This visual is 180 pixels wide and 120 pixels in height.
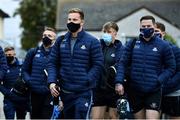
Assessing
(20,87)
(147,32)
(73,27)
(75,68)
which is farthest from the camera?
(20,87)

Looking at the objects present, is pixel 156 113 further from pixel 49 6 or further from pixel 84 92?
pixel 49 6

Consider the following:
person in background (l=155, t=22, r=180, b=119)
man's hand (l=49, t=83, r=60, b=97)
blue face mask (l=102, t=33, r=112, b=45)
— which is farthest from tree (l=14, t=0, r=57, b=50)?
man's hand (l=49, t=83, r=60, b=97)

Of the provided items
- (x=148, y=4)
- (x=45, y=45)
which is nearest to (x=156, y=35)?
(x=45, y=45)

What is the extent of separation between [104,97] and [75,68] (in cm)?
211

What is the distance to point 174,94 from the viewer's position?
955cm

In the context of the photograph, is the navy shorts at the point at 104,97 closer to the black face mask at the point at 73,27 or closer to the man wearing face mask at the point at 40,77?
the man wearing face mask at the point at 40,77

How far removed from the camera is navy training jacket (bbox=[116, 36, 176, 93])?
890cm

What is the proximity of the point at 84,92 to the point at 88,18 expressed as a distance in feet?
147

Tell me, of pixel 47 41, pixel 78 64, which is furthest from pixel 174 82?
pixel 47 41

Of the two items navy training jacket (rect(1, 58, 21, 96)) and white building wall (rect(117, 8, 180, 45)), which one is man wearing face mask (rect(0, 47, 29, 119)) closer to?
navy training jacket (rect(1, 58, 21, 96))

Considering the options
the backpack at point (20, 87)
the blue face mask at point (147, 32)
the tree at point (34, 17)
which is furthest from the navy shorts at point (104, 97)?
the tree at point (34, 17)

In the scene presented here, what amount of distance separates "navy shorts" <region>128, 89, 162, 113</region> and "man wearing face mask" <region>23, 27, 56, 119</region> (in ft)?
5.86

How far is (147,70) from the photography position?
889cm

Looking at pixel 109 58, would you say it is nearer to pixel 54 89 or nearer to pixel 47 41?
pixel 47 41
